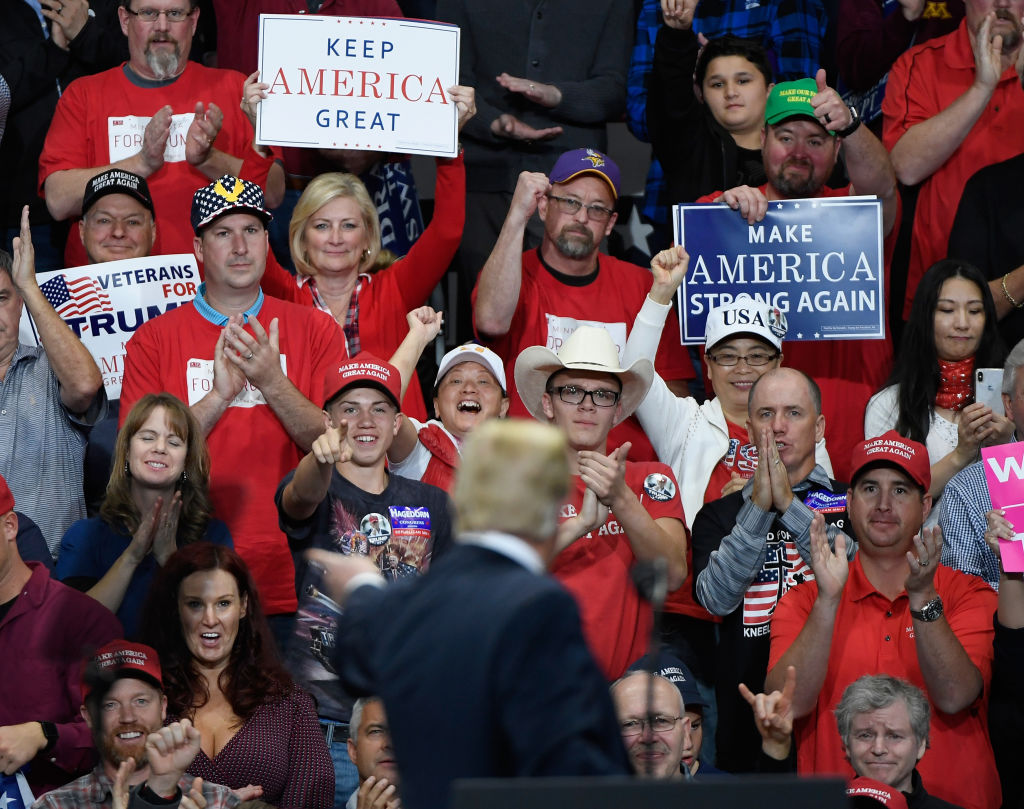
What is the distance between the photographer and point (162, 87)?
7328 mm

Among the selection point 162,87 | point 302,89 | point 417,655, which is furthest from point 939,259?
point 417,655

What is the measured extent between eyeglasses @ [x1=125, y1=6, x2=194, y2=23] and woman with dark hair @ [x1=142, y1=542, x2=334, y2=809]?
2.82m

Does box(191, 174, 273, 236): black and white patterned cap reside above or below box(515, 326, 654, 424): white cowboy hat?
above

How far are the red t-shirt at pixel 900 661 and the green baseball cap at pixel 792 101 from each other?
7.00 ft

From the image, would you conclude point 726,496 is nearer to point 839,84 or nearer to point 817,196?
point 817,196

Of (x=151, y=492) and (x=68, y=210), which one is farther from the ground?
(x=68, y=210)

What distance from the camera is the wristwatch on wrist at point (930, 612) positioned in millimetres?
5195

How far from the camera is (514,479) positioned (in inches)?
106

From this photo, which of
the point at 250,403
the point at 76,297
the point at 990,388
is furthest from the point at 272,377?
the point at 990,388

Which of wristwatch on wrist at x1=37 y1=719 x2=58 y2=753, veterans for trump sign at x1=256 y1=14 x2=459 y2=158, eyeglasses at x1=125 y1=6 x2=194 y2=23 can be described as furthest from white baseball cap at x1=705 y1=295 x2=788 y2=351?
wristwatch on wrist at x1=37 y1=719 x2=58 y2=753

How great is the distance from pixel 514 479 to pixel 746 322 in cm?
407

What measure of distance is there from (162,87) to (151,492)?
2353 millimetres

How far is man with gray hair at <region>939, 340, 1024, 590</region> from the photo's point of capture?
5914mm

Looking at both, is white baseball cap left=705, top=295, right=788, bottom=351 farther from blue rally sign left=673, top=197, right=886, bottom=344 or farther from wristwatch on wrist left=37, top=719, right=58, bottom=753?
wristwatch on wrist left=37, top=719, right=58, bottom=753
